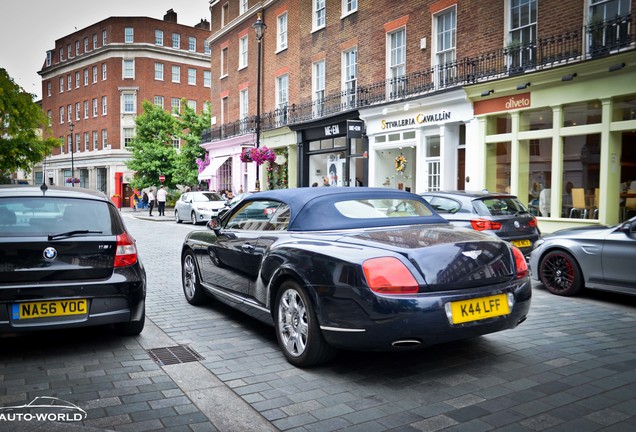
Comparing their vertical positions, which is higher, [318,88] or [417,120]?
[318,88]

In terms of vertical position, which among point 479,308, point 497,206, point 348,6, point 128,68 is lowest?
point 479,308

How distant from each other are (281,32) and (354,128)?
9.73 meters

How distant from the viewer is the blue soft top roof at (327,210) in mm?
4852

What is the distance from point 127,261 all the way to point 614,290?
232 inches

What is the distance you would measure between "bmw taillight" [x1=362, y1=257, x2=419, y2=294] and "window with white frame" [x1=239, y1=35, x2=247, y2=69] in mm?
29614

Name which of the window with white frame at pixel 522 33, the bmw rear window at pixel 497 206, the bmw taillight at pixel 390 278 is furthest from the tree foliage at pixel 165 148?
the bmw taillight at pixel 390 278

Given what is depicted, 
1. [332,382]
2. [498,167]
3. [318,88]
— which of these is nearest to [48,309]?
[332,382]

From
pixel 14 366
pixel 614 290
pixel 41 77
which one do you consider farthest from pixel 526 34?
pixel 41 77

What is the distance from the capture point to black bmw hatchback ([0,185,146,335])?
14.8 ft

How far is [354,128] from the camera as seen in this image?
21516 millimetres

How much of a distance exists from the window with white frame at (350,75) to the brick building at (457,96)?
6 cm

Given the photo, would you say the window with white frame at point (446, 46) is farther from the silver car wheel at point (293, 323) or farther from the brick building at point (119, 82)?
the brick building at point (119, 82)

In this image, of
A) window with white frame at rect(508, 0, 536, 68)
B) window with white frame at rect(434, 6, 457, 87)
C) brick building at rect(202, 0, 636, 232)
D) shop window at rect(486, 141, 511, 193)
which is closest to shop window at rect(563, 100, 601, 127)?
brick building at rect(202, 0, 636, 232)

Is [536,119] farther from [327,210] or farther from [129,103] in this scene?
[129,103]
